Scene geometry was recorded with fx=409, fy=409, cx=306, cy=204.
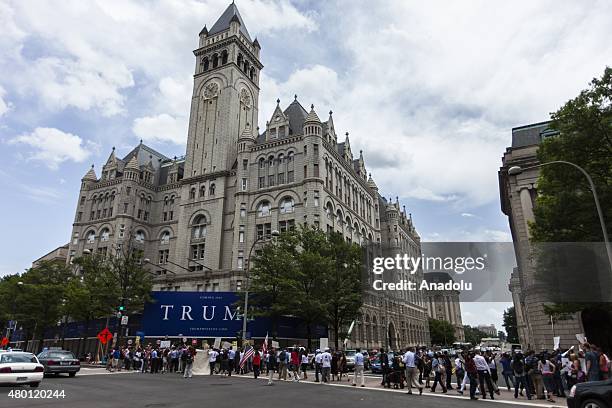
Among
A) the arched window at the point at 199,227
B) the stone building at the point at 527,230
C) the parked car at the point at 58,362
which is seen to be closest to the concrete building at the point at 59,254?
the arched window at the point at 199,227

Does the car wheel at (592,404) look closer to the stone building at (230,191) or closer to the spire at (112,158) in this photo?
the stone building at (230,191)

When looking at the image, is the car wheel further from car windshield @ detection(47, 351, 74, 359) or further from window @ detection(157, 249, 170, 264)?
window @ detection(157, 249, 170, 264)

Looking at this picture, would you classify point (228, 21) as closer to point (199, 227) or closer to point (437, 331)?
point (199, 227)

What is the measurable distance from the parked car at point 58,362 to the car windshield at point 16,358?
6609 millimetres

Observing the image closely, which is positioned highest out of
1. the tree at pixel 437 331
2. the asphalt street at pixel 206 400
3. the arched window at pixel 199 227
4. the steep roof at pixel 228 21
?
the steep roof at pixel 228 21

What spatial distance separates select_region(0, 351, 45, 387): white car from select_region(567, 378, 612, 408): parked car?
1785 cm

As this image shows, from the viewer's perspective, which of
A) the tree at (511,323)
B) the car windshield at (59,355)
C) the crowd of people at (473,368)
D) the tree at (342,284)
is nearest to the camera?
the crowd of people at (473,368)

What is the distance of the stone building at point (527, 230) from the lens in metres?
31.3

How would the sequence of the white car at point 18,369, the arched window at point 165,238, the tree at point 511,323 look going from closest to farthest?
the white car at point 18,369, the arched window at point 165,238, the tree at point 511,323

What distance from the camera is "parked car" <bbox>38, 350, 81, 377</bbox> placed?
22141 mm

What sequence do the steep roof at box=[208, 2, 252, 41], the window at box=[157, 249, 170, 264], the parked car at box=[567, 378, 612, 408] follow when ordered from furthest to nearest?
the steep roof at box=[208, 2, 252, 41], the window at box=[157, 249, 170, 264], the parked car at box=[567, 378, 612, 408]

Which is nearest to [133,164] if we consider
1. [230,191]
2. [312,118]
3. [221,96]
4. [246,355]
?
[221,96]

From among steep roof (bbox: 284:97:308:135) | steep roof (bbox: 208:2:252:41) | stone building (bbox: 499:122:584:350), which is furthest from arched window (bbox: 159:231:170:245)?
stone building (bbox: 499:122:584:350)

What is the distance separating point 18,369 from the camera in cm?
1528
